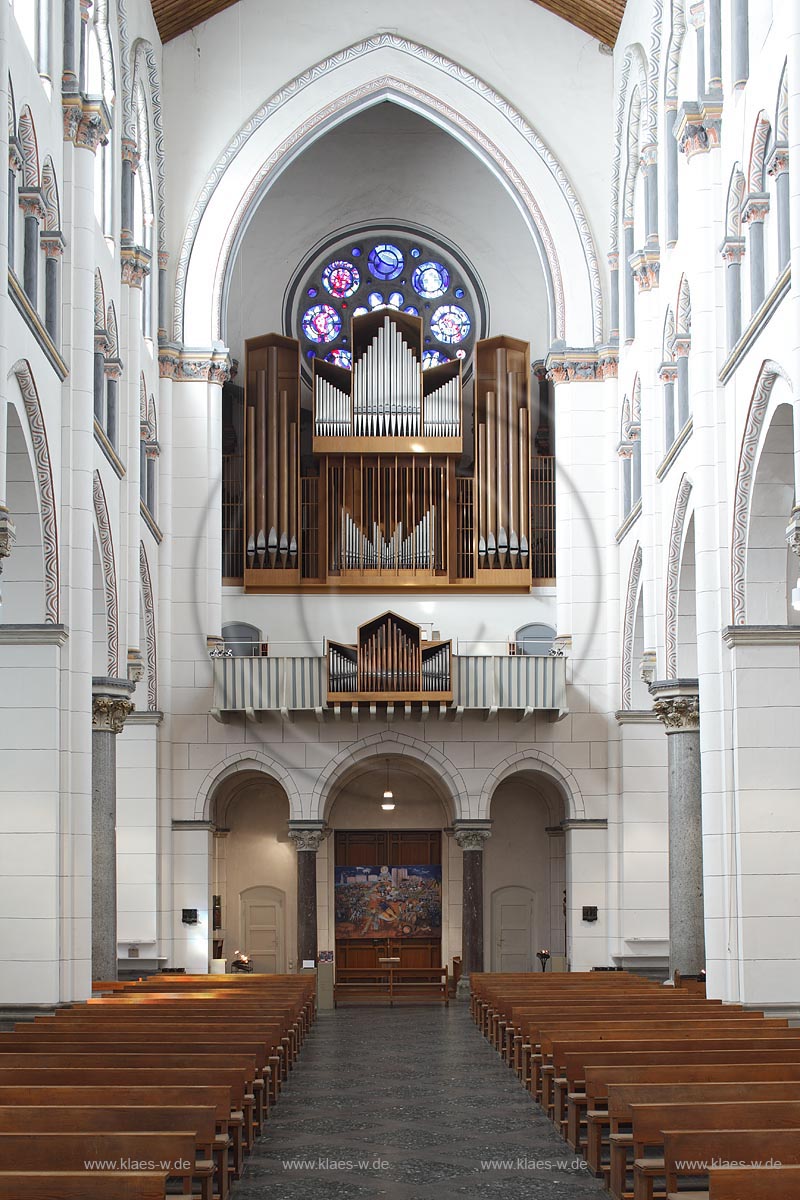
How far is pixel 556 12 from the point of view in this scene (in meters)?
29.9

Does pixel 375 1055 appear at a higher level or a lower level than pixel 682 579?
lower

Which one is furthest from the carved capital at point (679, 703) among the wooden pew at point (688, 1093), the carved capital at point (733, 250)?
the wooden pew at point (688, 1093)

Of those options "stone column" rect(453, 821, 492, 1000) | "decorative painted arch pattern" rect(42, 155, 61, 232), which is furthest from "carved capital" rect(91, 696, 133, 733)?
"stone column" rect(453, 821, 492, 1000)

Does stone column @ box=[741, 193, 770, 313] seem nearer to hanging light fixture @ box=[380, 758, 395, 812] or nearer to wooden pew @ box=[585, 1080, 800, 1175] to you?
wooden pew @ box=[585, 1080, 800, 1175]

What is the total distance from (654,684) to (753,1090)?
12.3 meters

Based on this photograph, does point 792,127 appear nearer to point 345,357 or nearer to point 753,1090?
point 753,1090

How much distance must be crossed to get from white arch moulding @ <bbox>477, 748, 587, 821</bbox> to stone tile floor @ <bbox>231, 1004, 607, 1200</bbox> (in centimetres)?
955

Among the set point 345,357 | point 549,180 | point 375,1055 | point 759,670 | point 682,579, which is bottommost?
point 375,1055

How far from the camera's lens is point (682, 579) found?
2219cm

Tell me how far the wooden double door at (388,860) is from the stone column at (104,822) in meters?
11.0

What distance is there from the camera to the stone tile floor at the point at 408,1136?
10680 mm

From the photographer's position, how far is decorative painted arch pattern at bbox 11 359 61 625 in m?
17.0

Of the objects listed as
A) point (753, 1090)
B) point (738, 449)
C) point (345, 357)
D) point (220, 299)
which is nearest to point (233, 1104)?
point (753, 1090)

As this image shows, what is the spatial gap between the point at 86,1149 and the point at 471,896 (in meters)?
21.4
